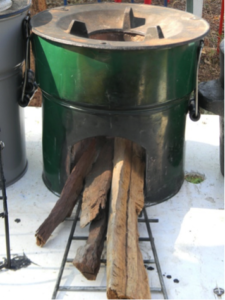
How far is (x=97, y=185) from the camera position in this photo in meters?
2.64

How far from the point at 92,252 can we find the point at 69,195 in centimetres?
51

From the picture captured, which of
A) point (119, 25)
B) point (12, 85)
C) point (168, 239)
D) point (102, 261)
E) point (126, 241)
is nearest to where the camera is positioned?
point (126, 241)

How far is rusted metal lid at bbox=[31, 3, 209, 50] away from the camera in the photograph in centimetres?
244

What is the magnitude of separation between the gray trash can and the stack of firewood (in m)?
0.39

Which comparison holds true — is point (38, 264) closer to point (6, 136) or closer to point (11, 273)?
point (11, 273)

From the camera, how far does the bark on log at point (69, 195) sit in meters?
2.49

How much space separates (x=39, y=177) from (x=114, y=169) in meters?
0.65

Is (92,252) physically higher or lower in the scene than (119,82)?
lower

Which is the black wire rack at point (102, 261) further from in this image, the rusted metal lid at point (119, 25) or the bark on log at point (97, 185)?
the rusted metal lid at point (119, 25)

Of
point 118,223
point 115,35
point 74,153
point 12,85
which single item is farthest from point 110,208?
point 115,35

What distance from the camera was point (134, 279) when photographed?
203cm

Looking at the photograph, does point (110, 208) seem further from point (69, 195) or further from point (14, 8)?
point (14, 8)

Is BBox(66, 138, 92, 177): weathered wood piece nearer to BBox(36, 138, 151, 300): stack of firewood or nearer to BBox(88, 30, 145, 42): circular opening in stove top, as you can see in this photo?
BBox(36, 138, 151, 300): stack of firewood

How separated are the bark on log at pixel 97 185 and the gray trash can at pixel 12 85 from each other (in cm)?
53
